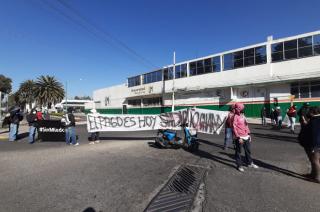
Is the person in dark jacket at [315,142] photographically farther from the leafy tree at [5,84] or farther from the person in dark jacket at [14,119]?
the leafy tree at [5,84]

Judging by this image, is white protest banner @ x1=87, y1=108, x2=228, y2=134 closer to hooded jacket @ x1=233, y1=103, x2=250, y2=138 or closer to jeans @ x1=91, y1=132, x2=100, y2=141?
jeans @ x1=91, y1=132, x2=100, y2=141

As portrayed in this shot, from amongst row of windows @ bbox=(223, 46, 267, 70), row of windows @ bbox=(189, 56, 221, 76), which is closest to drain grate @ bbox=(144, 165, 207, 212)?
row of windows @ bbox=(223, 46, 267, 70)

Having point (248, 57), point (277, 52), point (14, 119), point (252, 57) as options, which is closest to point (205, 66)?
point (248, 57)

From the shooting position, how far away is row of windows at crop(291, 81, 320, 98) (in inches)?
859

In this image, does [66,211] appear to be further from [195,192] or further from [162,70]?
[162,70]

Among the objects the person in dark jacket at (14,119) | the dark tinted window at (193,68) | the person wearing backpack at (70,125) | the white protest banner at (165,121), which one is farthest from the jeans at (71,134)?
the dark tinted window at (193,68)

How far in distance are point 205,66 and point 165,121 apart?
23086 millimetres

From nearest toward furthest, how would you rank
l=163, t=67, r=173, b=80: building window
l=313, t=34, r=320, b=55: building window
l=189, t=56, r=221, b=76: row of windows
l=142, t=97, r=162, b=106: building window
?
l=313, t=34, r=320, b=55: building window < l=189, t=56, r=221, b=76: row of windows < l=163, t=67, r=173, b=80: building window < l=142, t=97, r=162, b=106: building window

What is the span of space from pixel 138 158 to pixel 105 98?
173 ft

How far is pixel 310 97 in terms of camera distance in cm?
2203

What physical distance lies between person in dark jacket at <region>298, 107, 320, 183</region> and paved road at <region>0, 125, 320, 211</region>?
15.5 inches

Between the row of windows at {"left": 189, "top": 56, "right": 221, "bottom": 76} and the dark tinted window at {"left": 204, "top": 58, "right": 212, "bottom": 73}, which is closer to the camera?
the row of windows at {"left": 189, "top": 56, "right": 221, "bottom": 76}

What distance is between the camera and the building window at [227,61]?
29.2m

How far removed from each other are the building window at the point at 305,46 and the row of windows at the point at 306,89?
2838mm
